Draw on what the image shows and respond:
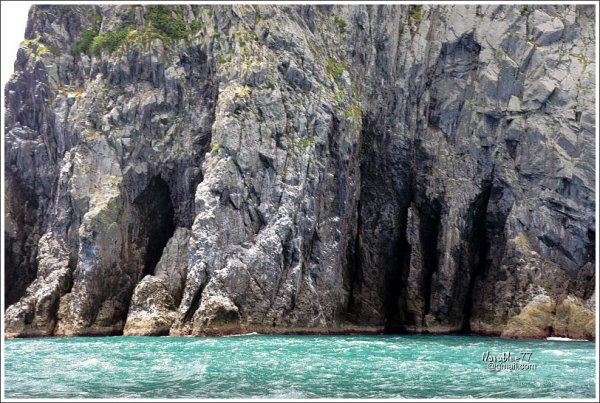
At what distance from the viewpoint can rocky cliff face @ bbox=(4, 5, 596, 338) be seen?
1839 inches

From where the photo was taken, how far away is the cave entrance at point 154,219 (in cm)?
5125

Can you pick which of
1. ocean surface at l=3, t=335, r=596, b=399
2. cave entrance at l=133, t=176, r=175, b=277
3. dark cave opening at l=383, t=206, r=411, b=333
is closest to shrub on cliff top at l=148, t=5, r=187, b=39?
cave entrance at l=133, t=176, r=175, b=277

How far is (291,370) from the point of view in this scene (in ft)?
84.4

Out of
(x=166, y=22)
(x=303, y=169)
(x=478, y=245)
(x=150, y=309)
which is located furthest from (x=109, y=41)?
(x=478, y=245)

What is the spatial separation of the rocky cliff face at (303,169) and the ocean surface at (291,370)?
10.2 metres

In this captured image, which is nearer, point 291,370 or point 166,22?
point 291,370

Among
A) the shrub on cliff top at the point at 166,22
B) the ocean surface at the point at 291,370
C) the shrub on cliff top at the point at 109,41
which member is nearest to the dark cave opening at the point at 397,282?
the ocean surface at the point at 291,370

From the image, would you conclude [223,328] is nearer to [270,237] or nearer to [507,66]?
[270,237]

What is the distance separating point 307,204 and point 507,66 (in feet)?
70.5

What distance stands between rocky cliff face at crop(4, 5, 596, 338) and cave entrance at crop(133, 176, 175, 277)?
0.12m

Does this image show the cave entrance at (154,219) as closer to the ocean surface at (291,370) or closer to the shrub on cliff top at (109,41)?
the shrub on cliff top at (109,41)

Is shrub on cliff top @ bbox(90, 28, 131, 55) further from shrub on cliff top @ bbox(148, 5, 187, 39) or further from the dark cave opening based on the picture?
the dark cave opening

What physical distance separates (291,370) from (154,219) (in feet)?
97.0

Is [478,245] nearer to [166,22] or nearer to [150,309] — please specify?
[150,309]
